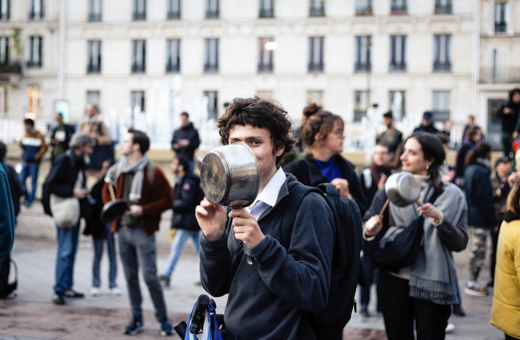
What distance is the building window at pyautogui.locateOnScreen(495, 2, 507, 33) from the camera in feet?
137

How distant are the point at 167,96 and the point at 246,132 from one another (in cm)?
4121

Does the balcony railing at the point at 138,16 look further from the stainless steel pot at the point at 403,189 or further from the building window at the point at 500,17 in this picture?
the stainless steel pot at the point at 403,189

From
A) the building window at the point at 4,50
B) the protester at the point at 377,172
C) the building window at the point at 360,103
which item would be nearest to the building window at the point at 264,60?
the building window at the point at 360,103

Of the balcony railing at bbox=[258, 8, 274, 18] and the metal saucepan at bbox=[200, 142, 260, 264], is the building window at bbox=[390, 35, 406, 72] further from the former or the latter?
the metal saucepan at bbox=[200, 142, 260, 264]

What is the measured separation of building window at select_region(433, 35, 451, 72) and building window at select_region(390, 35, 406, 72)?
2.00 m

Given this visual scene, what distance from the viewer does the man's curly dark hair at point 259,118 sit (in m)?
2.65

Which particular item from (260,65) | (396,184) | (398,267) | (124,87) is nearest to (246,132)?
(396,184)

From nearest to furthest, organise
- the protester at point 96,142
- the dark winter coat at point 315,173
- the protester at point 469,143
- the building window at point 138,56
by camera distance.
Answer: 1. the dark winter coat at point 315,173
2. the protester at point 469,143
3. the protester at point 96,142
4. the building window at point 138,56

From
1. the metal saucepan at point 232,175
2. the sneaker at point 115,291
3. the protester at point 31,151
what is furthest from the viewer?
the protester at point 31,151

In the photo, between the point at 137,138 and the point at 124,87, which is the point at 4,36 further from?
the point at 137,138

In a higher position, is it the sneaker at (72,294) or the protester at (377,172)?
the protester at (377,172)

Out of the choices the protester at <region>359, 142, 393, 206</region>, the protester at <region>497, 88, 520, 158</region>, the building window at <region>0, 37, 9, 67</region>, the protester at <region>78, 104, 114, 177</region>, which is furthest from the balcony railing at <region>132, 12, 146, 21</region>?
the protester at <region>359, 142, 393, 206</region>

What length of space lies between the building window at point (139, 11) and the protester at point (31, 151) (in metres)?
31.6

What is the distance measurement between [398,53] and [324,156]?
37.4 m
